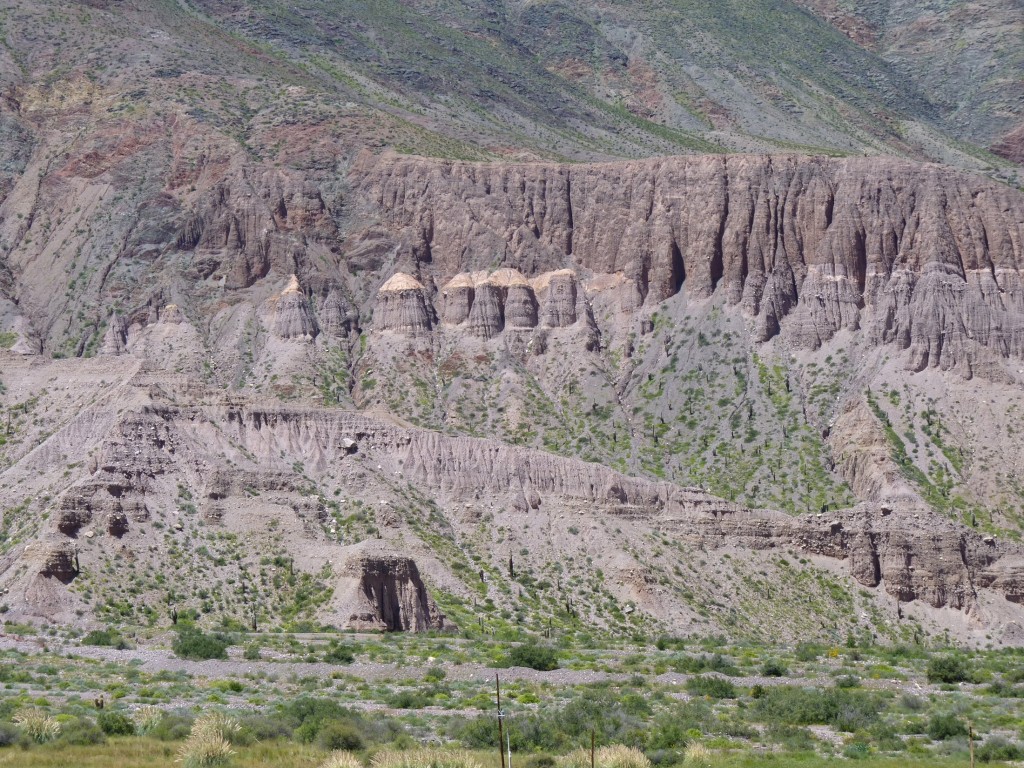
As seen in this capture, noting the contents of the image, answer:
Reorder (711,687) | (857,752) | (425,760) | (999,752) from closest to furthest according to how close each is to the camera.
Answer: (425,760)
(999,752)
(857,752)
(711,687)

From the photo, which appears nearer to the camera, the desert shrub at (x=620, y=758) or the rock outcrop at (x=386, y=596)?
the desert shrub at (x=620, y=758)

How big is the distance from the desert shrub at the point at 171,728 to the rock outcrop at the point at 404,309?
96.0m

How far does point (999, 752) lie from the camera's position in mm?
54906

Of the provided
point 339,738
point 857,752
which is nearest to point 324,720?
point 339,738

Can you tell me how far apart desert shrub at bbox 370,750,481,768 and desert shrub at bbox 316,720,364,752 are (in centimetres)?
312

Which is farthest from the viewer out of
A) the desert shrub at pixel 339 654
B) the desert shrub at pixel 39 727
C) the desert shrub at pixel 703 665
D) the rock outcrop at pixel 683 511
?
the rock outcrop at pixel 683 511

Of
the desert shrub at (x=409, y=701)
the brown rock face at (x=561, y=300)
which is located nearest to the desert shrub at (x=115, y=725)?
the desert shrub at (x=409, y=701)

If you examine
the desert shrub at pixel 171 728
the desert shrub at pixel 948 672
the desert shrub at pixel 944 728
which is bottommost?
the desert shrub at pixel 948 672

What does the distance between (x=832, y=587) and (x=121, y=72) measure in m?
94.8

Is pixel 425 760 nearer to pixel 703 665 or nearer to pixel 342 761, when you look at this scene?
pixel 342 761

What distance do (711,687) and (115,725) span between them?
80.6ft

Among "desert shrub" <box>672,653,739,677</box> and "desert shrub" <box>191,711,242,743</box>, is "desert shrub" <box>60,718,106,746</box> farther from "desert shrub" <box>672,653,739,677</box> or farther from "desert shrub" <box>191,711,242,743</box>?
"desert shrub" <box>672,653,739,677</box>

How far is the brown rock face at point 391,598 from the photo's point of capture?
97625mm

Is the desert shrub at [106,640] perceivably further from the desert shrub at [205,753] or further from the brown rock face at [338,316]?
the brown rock face at [338,316]
